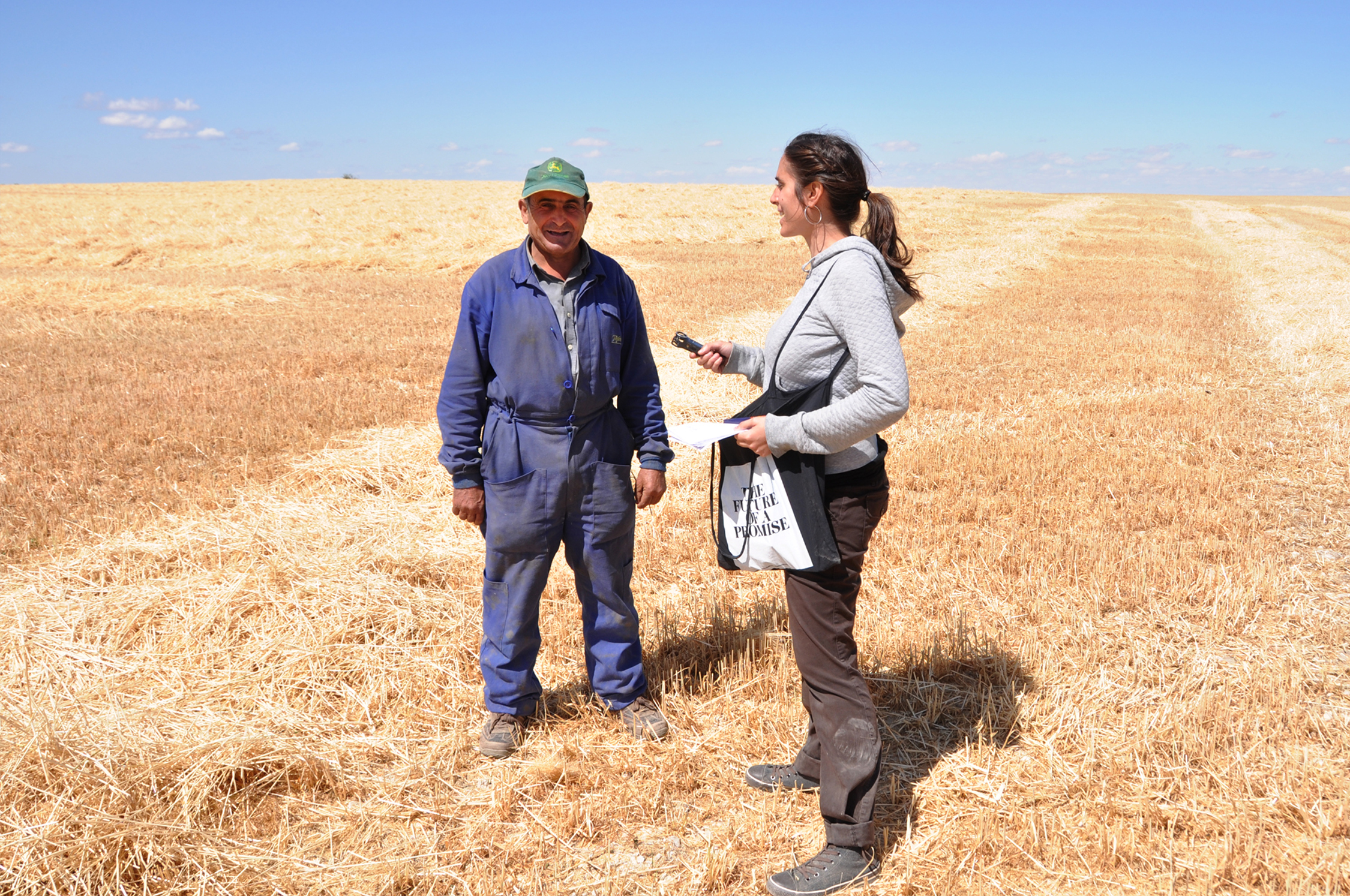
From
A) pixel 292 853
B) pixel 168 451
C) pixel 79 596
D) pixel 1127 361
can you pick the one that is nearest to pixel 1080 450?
pixel 1127 361

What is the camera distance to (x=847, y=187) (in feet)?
9.41

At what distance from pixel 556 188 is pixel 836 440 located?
5.11 feet

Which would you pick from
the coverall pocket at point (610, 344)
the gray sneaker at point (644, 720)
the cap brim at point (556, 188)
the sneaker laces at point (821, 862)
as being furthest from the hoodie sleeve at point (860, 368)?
the gray sneaker at point (644, 720)

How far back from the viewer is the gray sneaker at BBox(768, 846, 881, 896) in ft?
9.56

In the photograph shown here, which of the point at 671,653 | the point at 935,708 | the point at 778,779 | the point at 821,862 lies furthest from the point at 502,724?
the point at 935,708

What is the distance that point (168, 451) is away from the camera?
26.2ft

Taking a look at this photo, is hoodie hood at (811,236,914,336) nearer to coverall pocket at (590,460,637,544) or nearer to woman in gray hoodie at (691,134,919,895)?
woman in gray hoodie at (691,134,919,895)

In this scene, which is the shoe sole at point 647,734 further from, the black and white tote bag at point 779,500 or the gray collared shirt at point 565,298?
the gray collared shirt at point 565,298

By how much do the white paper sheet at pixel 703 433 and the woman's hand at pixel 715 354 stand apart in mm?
324

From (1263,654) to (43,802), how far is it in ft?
17.3

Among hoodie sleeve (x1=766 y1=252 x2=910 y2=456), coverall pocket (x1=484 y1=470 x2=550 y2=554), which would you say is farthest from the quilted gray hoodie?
coverall pocket (x1=484 y1=470 x2=550 y2=554)

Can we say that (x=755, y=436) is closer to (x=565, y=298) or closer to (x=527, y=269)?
(x=565, y=298)

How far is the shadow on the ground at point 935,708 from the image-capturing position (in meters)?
3.56

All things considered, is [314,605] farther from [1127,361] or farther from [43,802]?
[1127,361]
